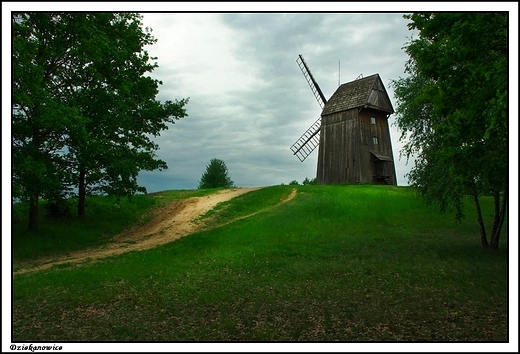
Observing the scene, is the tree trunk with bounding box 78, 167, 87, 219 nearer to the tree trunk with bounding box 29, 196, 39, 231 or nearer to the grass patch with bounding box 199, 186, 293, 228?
the tree trunk with bounding box 29, 196, 39, 231

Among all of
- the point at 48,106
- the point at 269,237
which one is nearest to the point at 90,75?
the point at 48,106

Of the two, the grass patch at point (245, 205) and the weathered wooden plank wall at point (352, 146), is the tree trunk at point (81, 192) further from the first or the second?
the weathered wooden plank wall at point (352, 146)

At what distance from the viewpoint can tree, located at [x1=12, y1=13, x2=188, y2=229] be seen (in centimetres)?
1881

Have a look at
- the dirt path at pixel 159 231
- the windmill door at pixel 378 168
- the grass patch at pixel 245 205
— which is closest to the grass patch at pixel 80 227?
the dirt path at pixel 159 231

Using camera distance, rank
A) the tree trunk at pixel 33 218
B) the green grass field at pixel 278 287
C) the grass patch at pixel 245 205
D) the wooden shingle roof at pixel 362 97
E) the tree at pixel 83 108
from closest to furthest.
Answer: the green grass field at pixel 278 287, the tree at pixel 83 108, the tree trunk at pixel 33 218, the grass patch at pixel 245 205, the wooden shingle roof at pixel 362 97

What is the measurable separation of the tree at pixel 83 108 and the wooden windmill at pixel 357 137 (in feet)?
79.0

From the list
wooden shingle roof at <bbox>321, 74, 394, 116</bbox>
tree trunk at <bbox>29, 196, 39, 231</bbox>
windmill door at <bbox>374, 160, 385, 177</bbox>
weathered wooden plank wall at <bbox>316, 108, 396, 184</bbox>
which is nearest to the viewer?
tree trunk at <bbox>29, 196, 39, 231</bbox>

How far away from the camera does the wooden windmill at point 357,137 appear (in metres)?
45.4

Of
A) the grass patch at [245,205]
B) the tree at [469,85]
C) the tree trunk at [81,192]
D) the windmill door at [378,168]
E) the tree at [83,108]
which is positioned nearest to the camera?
the tree at [469,85]

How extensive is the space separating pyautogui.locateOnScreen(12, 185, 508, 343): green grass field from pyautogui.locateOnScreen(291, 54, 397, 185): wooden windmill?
757 inches

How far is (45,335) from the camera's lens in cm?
998

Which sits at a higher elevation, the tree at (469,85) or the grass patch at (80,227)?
the tree at (469,85)

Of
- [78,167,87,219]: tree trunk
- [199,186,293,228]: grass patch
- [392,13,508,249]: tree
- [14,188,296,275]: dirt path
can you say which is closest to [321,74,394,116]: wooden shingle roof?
[199,186,293,228]: grass patch

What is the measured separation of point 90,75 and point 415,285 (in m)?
21.4
